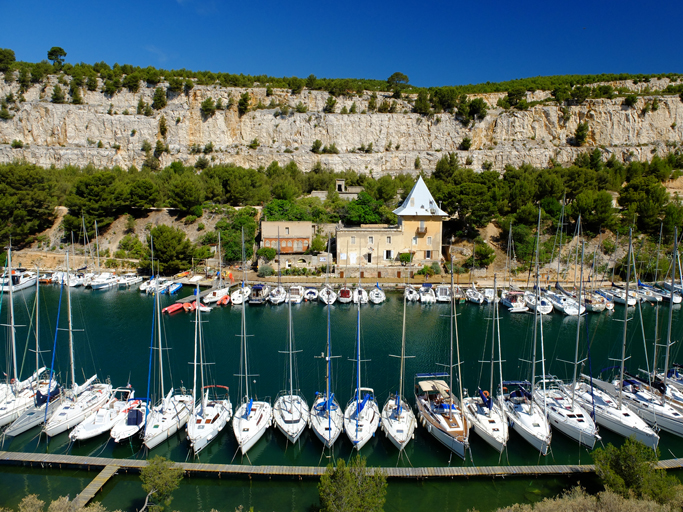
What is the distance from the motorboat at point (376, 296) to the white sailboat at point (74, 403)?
772 inches

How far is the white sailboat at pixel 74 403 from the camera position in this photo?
15.2 meters

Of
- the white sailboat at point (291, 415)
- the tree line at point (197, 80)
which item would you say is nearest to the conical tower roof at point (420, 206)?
the white sailboat at point (291, 415)

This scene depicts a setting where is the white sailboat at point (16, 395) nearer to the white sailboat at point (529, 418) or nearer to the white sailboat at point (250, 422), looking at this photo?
the white sailboat at point (250, 422)

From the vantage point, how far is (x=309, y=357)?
22031 mm

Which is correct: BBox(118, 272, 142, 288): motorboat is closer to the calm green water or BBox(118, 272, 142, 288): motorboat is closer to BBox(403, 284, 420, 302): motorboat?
the calm green water

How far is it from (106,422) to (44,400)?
9.84ft

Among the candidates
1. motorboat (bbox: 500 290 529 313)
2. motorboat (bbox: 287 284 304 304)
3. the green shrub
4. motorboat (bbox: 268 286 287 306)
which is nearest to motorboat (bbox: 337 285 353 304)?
motorboat (bbox: 287 284 304 304)

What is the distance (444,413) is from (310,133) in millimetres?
64707

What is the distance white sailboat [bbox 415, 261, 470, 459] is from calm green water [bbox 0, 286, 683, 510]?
488 mm

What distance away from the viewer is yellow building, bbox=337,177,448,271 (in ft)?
129

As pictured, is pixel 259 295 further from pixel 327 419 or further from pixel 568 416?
pixel 568 416

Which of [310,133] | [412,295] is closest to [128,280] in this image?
[412,295]

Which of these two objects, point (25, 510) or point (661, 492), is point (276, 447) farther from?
point (661, 492)

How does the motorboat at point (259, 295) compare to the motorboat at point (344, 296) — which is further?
the motorboat at point (344, 296)
